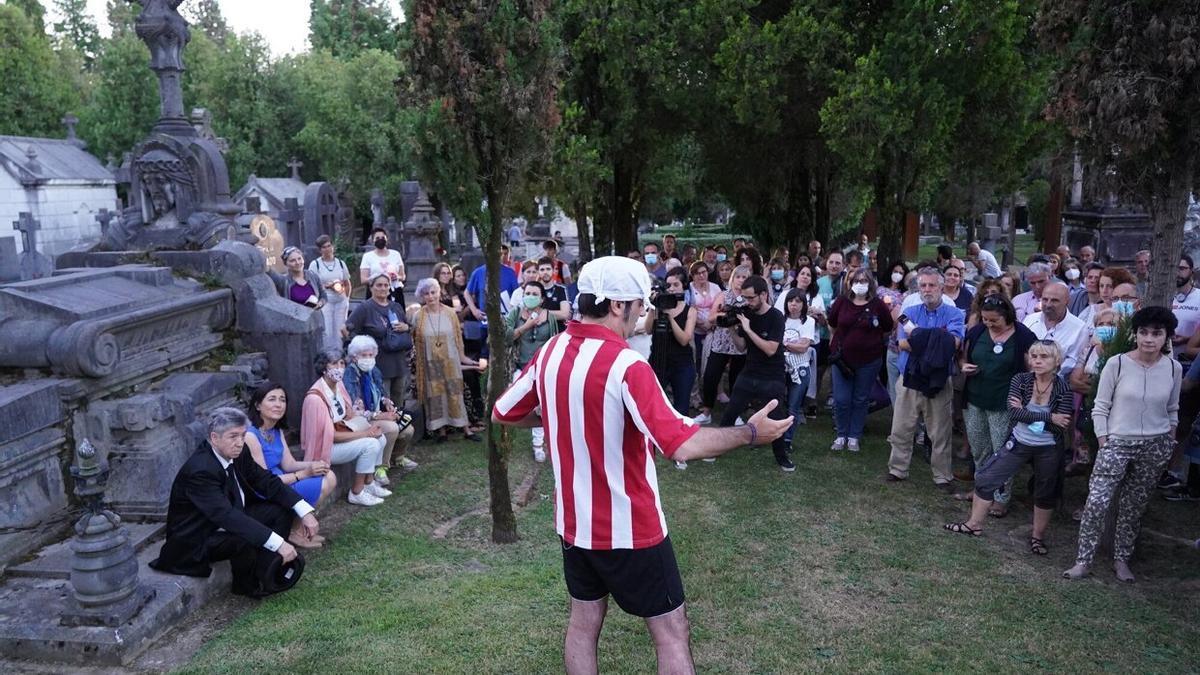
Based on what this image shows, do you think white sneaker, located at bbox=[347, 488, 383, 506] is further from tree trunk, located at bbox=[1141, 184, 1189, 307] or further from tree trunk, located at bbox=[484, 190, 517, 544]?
tree trunk, located at bbox=[1141, 184, 1189, 307]

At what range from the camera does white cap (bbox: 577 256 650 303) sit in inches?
131

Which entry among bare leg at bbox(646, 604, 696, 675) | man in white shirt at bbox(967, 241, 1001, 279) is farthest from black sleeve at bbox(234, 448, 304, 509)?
man in white shirt at bbox(967, 241, 1001, 279)

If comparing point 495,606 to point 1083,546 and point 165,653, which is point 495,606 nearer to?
point 165,653

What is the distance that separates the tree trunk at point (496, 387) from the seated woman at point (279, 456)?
3.87 feet

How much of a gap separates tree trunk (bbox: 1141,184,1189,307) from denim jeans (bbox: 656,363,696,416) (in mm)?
3971

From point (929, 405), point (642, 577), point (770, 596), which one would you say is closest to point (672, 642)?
point (642, 577)

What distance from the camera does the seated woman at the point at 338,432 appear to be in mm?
6152

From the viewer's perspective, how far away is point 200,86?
35.8m

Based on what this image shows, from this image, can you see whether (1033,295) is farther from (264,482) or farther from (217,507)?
(217,507)

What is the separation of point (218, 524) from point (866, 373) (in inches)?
231

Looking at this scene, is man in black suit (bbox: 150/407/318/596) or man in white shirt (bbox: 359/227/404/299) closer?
man in black suit (bbox: 150/407/318/596)

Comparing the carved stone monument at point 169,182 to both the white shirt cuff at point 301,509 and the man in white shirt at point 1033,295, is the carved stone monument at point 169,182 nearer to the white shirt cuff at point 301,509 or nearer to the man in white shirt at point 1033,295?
the white shirt cuff at point 301,509

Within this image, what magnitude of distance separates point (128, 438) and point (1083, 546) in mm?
6313

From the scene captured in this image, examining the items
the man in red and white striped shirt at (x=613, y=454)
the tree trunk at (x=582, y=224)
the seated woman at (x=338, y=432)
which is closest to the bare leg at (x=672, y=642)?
the man in red and white striped shirt at (x=613, y=454)
